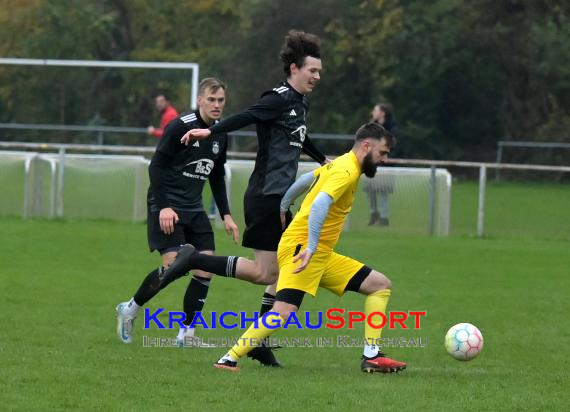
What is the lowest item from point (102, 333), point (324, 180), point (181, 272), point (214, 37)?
point (102, 333)

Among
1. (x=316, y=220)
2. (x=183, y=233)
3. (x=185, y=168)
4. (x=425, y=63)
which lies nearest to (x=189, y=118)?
(x=185, y=168)

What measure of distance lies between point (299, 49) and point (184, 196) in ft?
4.99

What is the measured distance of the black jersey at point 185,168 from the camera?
8.05 m

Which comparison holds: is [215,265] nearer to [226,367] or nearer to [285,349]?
[226,367]

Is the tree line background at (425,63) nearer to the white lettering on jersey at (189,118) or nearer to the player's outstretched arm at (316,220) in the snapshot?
the white lettering on jersey at (189,118)

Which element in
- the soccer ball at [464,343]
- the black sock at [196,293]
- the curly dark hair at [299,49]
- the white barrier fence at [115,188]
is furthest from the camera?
the white barrier fence at [115,188]

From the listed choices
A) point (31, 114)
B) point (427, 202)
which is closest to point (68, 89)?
point (31, 114)

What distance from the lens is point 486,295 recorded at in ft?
37.6

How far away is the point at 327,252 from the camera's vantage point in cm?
717

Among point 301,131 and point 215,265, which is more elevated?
point 301,131

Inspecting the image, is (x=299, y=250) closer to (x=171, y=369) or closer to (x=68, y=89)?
(x=171, y=369)

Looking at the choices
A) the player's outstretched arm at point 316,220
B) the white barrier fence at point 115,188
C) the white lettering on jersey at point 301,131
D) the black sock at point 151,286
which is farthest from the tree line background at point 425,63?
the player's outstretched arm at point 316,220

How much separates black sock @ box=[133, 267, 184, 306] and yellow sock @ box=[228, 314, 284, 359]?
0.82 metres

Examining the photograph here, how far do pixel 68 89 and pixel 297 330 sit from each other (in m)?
18.3
